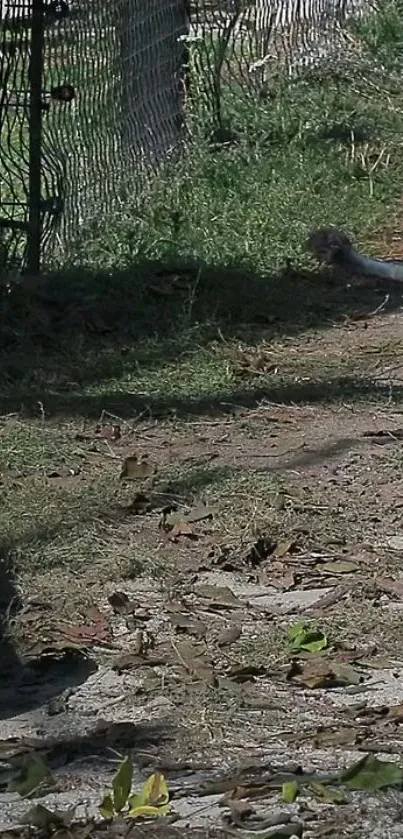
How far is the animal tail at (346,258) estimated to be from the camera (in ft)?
22.4

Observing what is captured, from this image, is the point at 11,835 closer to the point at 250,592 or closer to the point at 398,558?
the point at 250,592

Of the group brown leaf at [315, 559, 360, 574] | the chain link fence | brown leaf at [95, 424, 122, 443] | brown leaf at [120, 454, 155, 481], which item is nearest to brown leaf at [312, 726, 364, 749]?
brown leaf at [315, 559, 360, 574]

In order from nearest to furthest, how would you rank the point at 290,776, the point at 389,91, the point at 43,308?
the point at 290,776
the point at 43,308
the point at 389,91

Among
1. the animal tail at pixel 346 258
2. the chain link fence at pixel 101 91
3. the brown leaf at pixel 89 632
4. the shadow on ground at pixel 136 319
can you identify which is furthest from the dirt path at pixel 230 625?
the chain link fence at pixel 101 91

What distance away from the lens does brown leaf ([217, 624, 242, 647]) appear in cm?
371

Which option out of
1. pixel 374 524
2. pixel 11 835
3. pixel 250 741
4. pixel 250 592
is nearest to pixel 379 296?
pixel 374 524

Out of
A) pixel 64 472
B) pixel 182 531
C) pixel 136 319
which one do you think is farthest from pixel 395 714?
pixel 136 319

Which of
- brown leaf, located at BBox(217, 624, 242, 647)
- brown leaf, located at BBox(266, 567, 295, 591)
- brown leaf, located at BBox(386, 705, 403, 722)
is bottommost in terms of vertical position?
brown leaf, located at BBox(266, 567, 295, 591)

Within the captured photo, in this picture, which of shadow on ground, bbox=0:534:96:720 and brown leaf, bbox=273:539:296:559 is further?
brown leaf, bbox=273:539:296:559

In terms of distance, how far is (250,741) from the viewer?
326 cm

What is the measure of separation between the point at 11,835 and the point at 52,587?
118 centimetres

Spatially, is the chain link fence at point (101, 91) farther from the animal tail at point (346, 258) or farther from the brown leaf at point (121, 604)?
the brown leaf at point (121, 604)

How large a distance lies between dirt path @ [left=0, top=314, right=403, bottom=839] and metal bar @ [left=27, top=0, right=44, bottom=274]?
156cm

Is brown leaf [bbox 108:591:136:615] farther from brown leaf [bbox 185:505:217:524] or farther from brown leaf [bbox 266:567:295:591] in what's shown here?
brown leaf [bbox 185:505:217:524]
